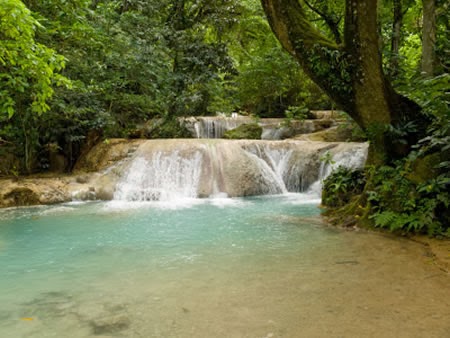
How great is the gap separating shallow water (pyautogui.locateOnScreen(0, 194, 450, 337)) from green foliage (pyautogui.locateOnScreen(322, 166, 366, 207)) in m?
1.00

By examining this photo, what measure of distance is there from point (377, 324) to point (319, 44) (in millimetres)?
3955

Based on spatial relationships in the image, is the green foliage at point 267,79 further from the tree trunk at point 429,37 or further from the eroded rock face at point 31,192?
the tree trunk at point 429,37

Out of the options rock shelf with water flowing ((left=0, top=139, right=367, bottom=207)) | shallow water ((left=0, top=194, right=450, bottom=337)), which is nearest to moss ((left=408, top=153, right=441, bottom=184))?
shallow water ((left=0, top=194, right=450, bottom=337))

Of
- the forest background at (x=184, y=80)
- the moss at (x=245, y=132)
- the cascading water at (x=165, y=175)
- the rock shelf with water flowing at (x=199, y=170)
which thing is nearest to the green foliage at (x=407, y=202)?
the forest background at (x=184, y=80)

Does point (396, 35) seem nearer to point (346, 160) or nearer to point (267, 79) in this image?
point (346, 160)

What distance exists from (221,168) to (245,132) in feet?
13.1

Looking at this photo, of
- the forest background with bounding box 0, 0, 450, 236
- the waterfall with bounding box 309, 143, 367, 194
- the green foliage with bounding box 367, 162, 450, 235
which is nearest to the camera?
the green foliage with bounding box 367, 162, 450, 235

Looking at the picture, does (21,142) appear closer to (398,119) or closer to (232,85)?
(398,119)

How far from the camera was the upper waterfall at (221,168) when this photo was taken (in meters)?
9.36

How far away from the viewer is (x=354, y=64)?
16.1ft

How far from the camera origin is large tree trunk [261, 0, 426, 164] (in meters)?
4.84

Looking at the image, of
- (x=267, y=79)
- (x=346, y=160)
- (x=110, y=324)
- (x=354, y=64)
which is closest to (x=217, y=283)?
(x=110, y=324)

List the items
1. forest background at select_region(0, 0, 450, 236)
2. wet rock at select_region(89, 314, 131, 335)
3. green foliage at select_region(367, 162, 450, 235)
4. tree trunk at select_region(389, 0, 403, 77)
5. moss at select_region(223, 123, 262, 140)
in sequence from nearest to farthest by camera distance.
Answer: wet rock at select_region(89, 314, 131, 335) < green foliage at select_region(367, 162, 450, 235) < forest background at select_region(0, 0, 450, 236) < tree trunk at select_region(389, 0, 403, 77) < moss at select_region(223, 123, 262, 140)

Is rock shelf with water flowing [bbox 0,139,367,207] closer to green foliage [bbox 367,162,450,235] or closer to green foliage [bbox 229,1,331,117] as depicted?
green foliage [bbox 367,162,450,235]
